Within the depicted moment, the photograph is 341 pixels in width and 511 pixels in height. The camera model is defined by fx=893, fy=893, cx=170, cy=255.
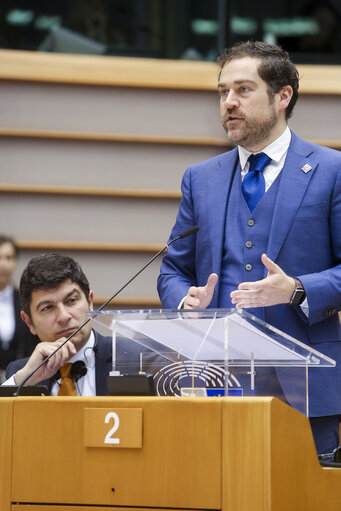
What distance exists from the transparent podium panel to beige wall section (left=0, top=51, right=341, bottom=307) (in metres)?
2.90

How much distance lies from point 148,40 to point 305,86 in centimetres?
92

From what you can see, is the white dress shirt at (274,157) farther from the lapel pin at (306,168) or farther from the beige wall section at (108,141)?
the beige wall section at (108,141)

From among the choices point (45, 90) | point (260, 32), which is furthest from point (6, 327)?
point (260, 32)

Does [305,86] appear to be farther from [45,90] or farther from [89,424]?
[89,424]

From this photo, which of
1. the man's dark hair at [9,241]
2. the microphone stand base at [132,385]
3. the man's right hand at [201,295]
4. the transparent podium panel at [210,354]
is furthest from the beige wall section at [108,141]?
the microphone stand base at [132,385]

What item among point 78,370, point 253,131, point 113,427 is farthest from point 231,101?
point 113,427

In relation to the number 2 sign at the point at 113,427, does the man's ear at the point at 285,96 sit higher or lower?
higher

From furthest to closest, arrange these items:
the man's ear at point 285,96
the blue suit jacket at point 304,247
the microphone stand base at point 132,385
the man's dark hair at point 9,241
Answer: the man's dark hair at point 9,241
the man's ear at point 285,96
the blue suit jacket at point 304,247
the microphone stand base at point 132,385

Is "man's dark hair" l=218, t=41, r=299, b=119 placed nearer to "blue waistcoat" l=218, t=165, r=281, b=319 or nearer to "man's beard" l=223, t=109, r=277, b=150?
"man's beard" l=223, t=109, r=277, b=150

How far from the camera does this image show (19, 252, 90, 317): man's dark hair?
8.57ft

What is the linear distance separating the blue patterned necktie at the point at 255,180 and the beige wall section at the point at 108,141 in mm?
2501

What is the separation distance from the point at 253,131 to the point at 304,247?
34 centimetres

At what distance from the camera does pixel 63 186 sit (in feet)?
15.9

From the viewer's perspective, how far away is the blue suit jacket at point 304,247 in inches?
84.9
